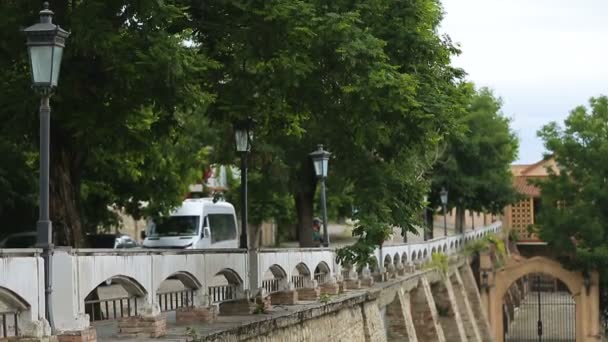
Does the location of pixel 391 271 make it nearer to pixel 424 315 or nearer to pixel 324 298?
pixel 424 315

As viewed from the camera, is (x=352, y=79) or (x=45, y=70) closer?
(x=45, y=70)

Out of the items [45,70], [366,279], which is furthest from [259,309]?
[366,279]

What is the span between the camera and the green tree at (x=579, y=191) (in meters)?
51.8

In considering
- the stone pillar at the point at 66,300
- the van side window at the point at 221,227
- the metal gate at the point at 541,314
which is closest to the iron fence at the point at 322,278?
the van side window at the point at 221,227

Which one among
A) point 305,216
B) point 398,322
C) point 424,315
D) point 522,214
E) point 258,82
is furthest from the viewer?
point 522,214

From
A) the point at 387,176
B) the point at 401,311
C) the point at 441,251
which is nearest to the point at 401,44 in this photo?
the point at 387,176

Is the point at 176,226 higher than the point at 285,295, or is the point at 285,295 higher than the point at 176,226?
the point at 176,226

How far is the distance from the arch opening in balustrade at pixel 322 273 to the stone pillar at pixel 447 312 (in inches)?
608

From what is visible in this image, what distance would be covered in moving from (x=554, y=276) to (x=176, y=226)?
975 inches

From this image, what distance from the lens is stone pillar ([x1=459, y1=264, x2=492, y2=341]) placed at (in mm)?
49125

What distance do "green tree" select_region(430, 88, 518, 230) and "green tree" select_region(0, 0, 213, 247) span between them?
121ft

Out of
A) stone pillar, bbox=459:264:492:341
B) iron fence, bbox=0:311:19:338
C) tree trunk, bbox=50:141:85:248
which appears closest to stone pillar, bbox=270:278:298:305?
tree trunk, bbox=50:141:85:248

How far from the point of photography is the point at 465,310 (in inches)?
1799

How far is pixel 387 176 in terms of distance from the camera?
19.9 meters
